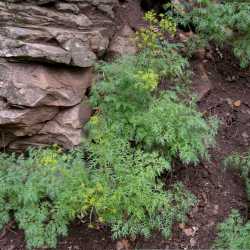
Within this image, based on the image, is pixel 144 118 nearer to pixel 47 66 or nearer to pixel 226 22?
pixel 47 66

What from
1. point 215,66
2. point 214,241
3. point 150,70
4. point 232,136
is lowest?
point 214,241

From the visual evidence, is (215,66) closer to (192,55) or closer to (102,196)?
(192,55)

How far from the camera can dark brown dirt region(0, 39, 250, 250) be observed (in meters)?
4.41

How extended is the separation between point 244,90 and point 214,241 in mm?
2657

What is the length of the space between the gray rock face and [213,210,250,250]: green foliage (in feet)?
6.51

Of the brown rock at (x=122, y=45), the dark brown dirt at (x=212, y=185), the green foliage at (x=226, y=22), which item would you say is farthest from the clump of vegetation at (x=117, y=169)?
the green foliage at (x=226, y=22)

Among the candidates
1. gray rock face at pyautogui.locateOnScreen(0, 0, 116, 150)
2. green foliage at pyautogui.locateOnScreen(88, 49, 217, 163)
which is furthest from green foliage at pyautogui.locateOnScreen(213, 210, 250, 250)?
gray rock face at pyautogui.locateOnScreen(0, 0, 116, 150)

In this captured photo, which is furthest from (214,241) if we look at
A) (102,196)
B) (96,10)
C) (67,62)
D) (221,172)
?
(96,10)

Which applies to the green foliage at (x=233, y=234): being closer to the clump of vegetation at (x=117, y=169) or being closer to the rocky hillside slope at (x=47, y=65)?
the clump of vegetation at (x=117, y=169)

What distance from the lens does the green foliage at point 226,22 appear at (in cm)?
559

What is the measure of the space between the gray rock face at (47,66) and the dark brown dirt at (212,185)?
1190 millimetres

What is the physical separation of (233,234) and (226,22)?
294 cm

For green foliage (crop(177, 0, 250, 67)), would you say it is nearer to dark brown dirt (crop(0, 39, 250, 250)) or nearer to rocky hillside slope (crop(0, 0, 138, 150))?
dark brown dirt (crop(0, 39, 250, 250))

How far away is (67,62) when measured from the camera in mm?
4973
